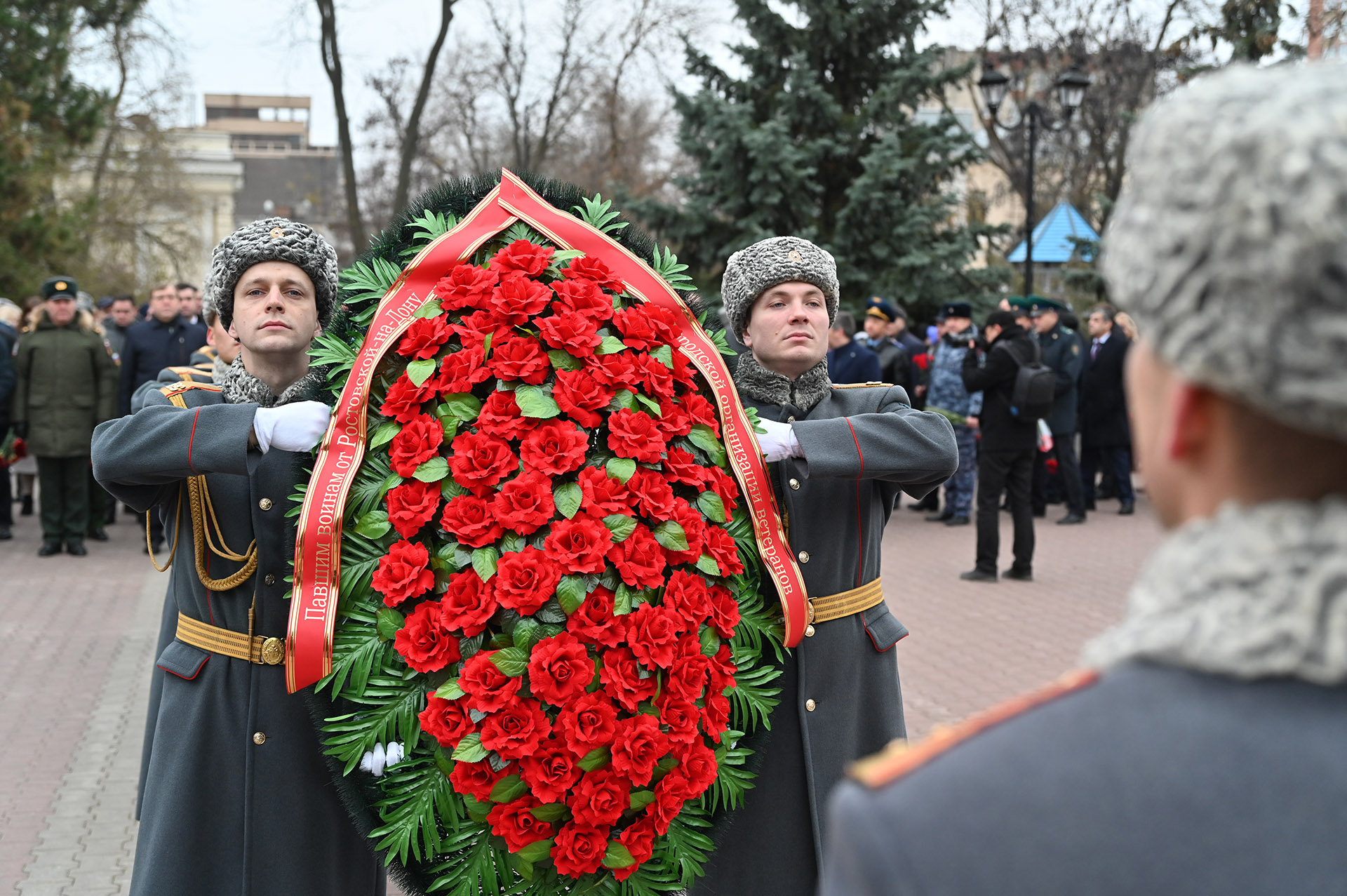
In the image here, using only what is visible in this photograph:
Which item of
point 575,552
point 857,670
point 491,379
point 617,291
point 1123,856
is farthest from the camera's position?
point 857,670

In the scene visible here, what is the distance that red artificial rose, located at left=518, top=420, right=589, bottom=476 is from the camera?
2.34 m

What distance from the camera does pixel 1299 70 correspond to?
913 mm

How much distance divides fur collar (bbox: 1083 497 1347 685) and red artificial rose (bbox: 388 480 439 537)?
5.37ft

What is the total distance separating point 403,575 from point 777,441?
1.00 meters

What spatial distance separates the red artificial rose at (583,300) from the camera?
2531 mm

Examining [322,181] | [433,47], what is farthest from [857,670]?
[322,181]

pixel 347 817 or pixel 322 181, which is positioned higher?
pixel 322 181

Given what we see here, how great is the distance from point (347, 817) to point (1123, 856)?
2.29 metres

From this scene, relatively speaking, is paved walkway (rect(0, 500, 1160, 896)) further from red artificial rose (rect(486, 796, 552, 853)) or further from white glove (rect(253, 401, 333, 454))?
red artificial rose (rect(486, 796, 552, 853))

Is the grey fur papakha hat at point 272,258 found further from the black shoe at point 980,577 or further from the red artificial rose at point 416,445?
the black shoe at point 980,577

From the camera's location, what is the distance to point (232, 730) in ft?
9.14

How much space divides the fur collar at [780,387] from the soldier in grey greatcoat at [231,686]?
1166 millimetres

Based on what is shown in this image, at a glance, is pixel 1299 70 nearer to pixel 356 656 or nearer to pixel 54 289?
pixel 356 656

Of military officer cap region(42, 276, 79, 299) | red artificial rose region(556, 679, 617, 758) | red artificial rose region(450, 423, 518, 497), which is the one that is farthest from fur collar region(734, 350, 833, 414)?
military officer cap region(42, 276, 79, 299)
